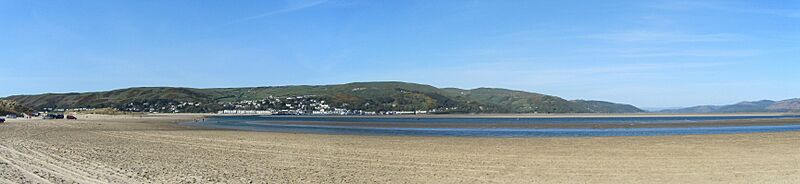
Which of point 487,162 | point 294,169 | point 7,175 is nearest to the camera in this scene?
point 7,175

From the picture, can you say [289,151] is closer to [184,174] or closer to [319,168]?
[319,168]

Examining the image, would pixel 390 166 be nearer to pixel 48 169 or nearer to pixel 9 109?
pixel 48 169

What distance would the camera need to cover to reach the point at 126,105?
18875 centimetres

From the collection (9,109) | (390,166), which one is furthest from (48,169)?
(9,109)

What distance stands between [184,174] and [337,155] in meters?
7.48

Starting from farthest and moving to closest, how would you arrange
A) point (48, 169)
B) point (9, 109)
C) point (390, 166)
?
point (9, 109)
point (390, 166)
point (48, 169)

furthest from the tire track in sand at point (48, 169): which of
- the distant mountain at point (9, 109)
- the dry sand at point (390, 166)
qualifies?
the distant mountain at point (9, 109)

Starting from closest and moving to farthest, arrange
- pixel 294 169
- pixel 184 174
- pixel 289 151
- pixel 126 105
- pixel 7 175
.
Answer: pixel 7 175 < pixel 184 174 < pixel 294 169 < pixel 289 151 < pixel 126 105

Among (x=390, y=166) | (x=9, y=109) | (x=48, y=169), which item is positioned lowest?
(x=390, y=166)

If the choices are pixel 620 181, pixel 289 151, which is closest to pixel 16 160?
pixel 289 151

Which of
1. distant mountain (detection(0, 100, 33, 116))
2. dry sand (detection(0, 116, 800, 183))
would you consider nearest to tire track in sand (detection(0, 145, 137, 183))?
dry sand (detection(0, 116, 800, 183))

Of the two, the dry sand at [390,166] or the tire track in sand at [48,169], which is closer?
the tire track in sand at [48,169]

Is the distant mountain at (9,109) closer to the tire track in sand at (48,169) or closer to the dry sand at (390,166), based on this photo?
the dry sand at (390,166)

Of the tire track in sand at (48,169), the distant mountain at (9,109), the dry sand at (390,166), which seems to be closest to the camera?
the tire track in sand at (48,169)
